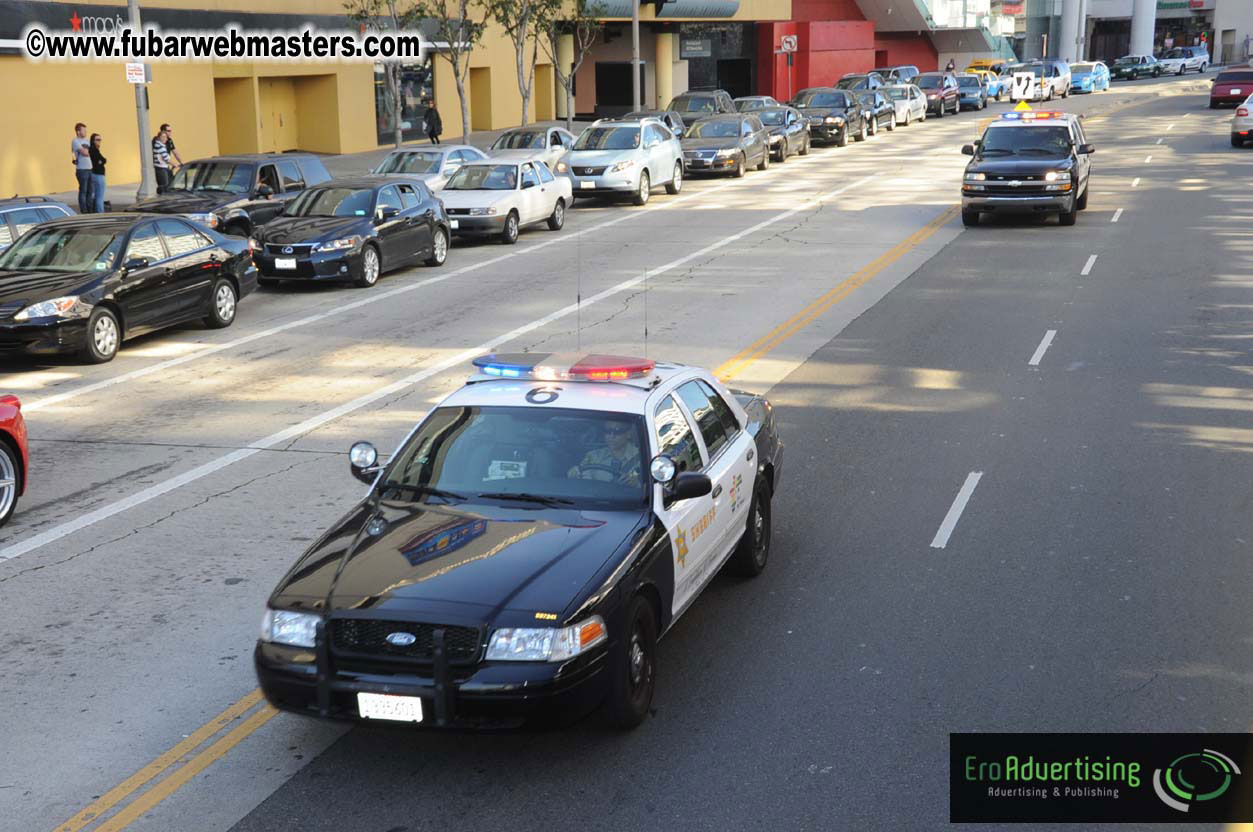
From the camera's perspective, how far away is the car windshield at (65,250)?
16.6m

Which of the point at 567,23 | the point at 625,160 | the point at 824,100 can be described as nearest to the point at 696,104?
the point at 824,100

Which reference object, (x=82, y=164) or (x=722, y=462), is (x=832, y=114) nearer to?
(x=82, y=164)

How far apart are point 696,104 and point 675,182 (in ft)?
46.4

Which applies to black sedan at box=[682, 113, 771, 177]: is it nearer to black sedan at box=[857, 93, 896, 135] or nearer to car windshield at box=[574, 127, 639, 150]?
car windshield at box=[574, 127, 639, 150]

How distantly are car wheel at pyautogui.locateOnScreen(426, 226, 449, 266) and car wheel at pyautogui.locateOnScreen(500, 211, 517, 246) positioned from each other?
2.19 metres

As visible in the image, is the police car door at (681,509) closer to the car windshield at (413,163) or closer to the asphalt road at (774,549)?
the asphalt road at (774,549)

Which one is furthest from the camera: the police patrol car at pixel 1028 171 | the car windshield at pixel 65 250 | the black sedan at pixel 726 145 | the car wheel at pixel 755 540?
the black sedan at pixel 726 145

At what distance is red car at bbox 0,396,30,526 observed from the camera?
1032 cm

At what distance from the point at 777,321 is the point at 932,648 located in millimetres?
10189

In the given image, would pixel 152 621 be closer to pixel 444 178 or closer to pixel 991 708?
pixel 991 708

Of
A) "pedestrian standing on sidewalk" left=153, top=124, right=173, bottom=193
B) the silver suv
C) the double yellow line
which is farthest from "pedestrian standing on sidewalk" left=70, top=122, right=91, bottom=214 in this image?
the double yellow line

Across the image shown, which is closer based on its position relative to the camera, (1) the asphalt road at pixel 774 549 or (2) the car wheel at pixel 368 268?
(1) the asphalt road at pixel 774 549

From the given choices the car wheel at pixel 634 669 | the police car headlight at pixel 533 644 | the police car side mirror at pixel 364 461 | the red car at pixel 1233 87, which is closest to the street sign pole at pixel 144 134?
the police car side mirror at pixel 364 461

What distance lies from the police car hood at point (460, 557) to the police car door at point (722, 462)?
978 mm
